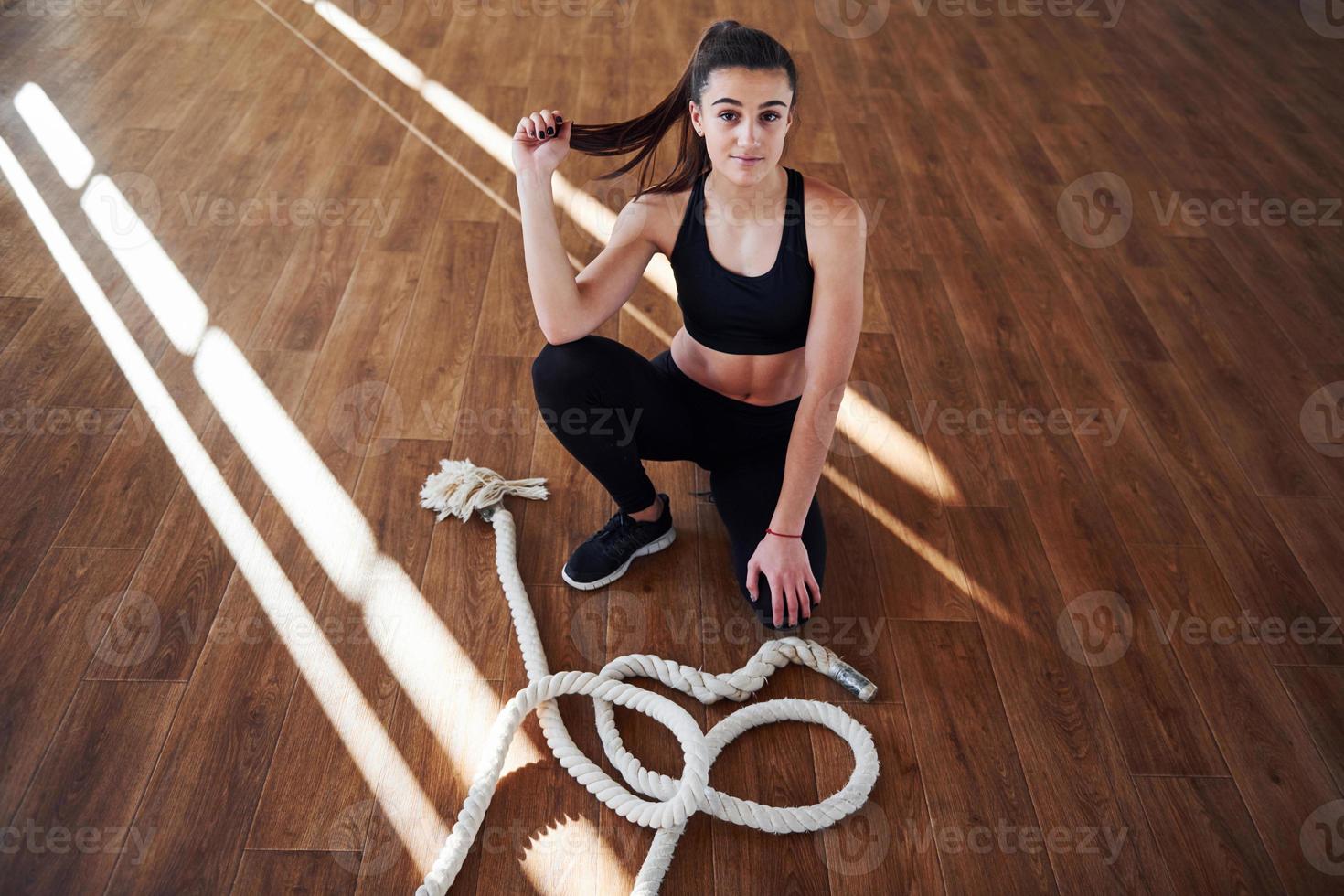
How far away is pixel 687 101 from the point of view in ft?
4.57

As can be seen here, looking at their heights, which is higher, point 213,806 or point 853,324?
point 853,324

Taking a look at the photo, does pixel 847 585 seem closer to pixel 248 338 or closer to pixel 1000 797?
pixel 1000 797

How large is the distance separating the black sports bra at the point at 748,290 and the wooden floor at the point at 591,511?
1.29 ft

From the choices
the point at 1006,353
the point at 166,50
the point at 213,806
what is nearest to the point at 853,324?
the point at 1006,353

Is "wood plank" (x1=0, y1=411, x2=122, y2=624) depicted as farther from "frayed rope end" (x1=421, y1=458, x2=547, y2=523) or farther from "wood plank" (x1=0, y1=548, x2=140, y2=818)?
"frayed rope end" (x1=421, y1=458, x2=547, y2=523)

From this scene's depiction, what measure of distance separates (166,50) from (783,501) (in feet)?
9.15

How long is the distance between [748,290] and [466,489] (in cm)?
61

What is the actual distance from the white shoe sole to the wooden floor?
2 centimetres

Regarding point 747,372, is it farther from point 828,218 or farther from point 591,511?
point 591,511

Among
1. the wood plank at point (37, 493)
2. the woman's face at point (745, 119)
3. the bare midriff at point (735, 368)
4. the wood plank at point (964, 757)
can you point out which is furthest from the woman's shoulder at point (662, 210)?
the wood plank at point (37, 493)

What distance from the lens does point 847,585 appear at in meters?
1.63

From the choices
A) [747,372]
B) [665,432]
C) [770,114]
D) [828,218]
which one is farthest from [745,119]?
[665,432]

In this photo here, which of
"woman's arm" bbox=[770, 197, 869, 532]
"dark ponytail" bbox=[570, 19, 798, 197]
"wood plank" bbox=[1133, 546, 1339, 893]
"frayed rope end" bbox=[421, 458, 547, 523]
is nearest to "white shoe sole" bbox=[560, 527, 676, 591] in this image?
"frayed rope end" bbox=[421, 458, 547, 523]

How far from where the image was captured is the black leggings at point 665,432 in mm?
1463
